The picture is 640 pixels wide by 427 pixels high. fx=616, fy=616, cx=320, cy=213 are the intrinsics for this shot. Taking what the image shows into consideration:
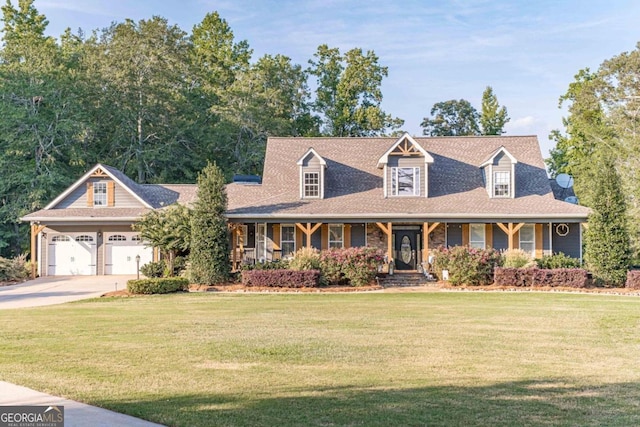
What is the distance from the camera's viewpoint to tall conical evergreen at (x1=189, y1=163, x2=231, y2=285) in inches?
902

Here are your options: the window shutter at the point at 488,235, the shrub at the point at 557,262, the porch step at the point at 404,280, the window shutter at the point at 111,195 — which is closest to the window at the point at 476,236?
the window shutter at the point at 488,235

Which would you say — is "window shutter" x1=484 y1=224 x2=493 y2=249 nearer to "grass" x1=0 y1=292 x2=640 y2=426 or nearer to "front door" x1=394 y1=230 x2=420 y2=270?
"front door" x1=394 y1=230 x2=420 y2=270

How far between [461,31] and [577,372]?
64.8 ft

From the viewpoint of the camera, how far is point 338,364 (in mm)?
8695

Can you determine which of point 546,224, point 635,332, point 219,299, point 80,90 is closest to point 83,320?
point 219,299

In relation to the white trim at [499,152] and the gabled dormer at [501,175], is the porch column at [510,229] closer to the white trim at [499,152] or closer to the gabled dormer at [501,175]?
the gabled dormer at [501,175]

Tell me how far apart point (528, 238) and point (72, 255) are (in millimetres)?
20775

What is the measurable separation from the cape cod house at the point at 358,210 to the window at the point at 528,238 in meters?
0.04

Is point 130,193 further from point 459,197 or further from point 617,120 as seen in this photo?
point 617,120

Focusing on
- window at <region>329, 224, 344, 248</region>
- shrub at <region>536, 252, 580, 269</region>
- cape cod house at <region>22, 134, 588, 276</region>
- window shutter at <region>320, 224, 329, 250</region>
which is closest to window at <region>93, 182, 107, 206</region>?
cape cod house at <region>22, 134, 588, 276</region>

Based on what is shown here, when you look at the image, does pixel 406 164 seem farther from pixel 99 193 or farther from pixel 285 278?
pixel 99 193

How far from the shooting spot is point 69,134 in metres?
35.6

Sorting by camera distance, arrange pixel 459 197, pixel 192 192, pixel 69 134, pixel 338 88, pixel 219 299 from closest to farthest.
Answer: pixel 219 299, pixel 459 197, pixel 192 192, pixel 69 134, pixel 338 88

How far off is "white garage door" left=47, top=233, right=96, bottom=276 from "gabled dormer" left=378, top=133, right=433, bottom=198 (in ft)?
45.8
